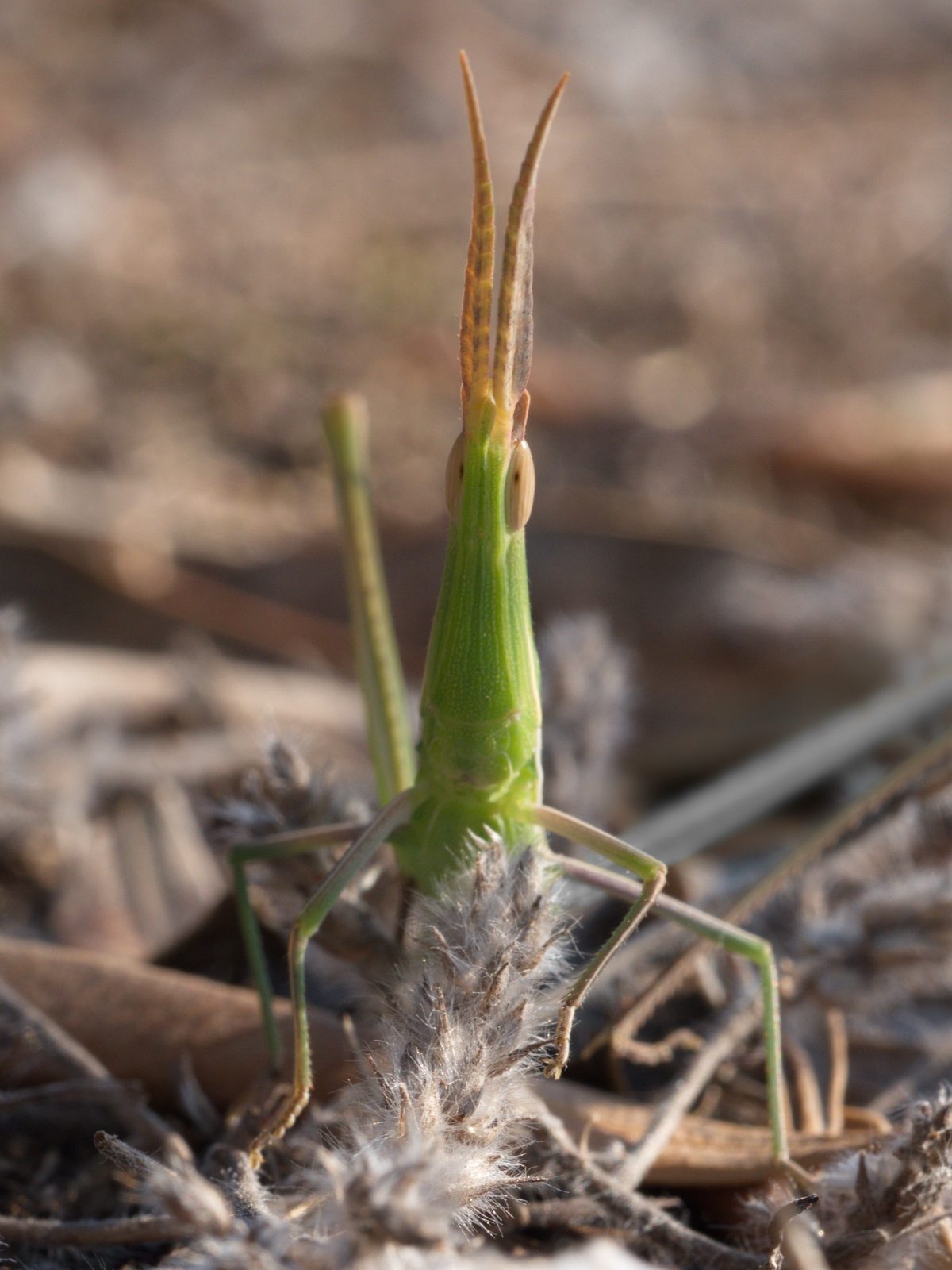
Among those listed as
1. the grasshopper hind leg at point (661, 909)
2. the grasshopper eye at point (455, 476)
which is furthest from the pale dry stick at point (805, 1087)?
the grasshopper eye at point (455, 476)


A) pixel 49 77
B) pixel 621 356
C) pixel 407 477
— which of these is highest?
pixel 49 77

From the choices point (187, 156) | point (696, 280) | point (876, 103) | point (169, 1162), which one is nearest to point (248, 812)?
point (169, 1162)

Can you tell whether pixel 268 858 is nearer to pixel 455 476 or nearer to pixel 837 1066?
pixel 455 476

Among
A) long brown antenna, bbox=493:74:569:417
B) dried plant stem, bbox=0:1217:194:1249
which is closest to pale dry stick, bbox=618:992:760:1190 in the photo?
dried plant stem, bbox=0:1217:194:1249

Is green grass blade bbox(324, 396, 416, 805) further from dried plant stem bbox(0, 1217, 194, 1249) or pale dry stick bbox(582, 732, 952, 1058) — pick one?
dried plant stem bbox(0, 1217, 194, 1249)

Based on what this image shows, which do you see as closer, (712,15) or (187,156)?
(187,156)

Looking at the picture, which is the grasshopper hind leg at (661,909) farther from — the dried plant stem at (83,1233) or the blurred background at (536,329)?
the blurred background at (536,329)

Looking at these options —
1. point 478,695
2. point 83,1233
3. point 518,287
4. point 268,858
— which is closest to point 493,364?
point 518,287

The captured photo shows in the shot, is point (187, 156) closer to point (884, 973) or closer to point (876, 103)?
point (876, 103)
